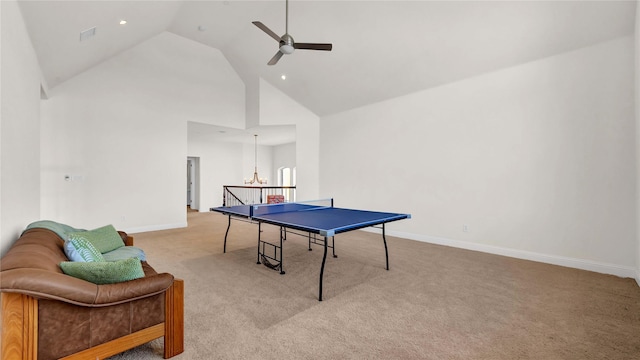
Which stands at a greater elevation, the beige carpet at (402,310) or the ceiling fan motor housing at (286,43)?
the ceiling fan motor housing at (286,43)

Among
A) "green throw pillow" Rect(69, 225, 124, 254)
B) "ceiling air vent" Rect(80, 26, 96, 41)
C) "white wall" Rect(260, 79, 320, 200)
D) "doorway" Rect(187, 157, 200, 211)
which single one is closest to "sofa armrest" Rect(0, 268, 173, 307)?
"green throw pillow" Rect(69, 225, 124, 254)

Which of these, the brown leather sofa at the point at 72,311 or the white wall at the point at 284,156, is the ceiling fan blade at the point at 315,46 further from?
the white wall at the point at 284,156

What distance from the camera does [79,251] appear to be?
1.97 metres

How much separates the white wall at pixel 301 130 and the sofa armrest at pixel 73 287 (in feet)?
18.8

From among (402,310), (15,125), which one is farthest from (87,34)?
(402,310)

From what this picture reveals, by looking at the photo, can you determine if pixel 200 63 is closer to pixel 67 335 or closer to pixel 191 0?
pixel 191 0

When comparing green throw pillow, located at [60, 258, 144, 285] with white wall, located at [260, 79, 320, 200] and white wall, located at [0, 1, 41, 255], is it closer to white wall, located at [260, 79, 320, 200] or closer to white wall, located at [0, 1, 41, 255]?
white wall, located at [0, 1, 41, 255]

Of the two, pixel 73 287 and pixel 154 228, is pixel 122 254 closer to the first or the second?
pixel 73 287

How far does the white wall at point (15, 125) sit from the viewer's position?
2.04 metres

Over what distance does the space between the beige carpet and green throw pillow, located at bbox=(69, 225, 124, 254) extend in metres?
0.85

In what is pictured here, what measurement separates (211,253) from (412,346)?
11.2 ft

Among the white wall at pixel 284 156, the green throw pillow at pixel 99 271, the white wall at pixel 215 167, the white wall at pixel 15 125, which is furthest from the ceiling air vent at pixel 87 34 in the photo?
the white wall at pixel 284 156

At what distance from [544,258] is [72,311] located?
17.2ft

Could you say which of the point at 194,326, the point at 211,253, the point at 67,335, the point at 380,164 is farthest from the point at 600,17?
the point at 211,253
